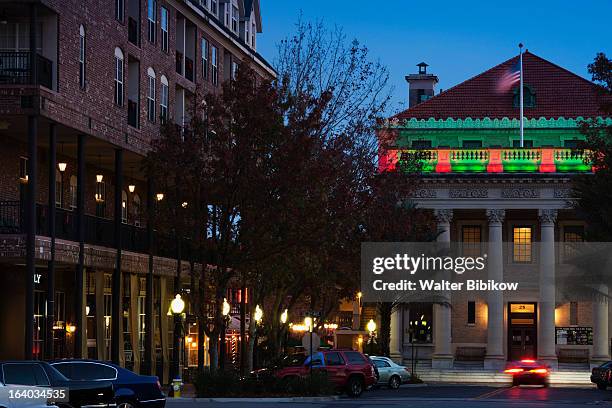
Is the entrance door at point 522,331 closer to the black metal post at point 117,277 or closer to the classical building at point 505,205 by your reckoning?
the classical building at point 505,205

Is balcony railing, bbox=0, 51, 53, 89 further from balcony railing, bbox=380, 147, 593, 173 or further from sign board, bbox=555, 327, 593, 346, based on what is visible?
sign board, bbox=555, 327, 593, 346

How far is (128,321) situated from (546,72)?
156 feet

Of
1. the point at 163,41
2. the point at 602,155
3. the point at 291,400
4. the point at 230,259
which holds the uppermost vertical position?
the point at 163,41

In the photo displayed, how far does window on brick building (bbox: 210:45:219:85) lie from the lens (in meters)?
61.9

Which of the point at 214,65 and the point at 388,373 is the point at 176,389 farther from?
the point at 214,65

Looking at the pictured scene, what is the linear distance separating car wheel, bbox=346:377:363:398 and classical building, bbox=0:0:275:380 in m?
8.07

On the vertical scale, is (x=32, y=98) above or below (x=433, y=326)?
above

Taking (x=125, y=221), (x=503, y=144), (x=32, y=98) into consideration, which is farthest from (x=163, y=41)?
(x=503, y=144)

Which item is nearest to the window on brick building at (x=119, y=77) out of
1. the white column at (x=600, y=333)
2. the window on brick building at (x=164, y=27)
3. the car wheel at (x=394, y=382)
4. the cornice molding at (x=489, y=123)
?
the window on brick building at (x=164, y=27)

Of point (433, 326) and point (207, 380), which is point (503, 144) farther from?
point (207, 380)

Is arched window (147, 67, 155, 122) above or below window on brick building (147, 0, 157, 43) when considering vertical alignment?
below

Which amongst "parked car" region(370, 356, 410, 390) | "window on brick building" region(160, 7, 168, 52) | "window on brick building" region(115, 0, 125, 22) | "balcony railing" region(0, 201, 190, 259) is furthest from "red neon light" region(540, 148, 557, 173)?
"window on brick building" region(115, 0, 125, 22)

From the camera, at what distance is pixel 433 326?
9056 cm

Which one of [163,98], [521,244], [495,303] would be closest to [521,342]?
[495,303]
